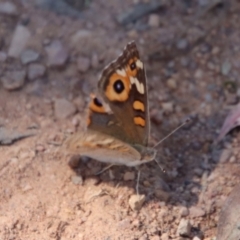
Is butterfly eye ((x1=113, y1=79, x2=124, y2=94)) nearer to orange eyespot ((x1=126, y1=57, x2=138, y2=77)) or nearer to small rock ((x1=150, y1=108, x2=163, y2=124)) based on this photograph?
orange eyespot ((x1=126, y1=57, x2=138, y2=77))

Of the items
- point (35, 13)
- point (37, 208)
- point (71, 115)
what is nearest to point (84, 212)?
point (37, 208)

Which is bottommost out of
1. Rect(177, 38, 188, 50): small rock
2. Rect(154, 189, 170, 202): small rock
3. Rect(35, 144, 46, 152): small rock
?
Rect(154, 189, 170, 202): small rock

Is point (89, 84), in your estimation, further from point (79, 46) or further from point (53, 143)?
point (53, 143)

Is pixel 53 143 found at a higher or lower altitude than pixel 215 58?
lower

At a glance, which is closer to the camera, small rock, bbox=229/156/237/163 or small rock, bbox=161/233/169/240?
small rock, bbox=161/233/169/240

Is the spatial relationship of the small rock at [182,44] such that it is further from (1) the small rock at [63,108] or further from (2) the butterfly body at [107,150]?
(2) the butterfly body at [107,150]

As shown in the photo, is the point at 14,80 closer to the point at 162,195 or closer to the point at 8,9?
the point at 8,9

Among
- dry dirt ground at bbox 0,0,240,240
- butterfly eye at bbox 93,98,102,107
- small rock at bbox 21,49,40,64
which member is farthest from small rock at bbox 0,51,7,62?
butterfly eye at bbox 93,98,102,107
